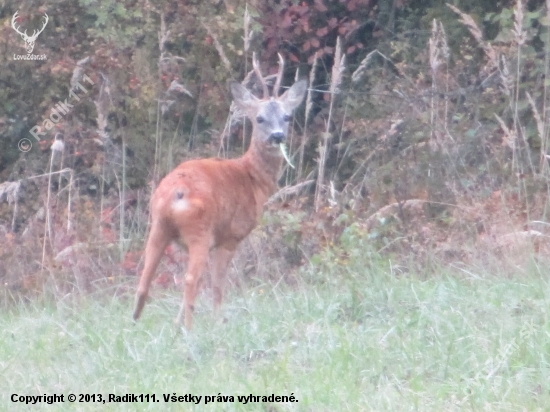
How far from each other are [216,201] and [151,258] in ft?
1.72

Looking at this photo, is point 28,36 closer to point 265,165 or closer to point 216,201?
point 265,165

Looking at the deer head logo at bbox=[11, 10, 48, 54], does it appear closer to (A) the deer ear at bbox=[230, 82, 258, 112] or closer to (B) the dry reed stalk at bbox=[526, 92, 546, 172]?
(A) the deer ear at bbox=[230, 82, 258, 112]

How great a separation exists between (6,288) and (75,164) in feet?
8.57

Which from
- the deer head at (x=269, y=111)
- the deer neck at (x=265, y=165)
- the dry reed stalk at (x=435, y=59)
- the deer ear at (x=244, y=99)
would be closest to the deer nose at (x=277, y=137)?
the deer head at (x=269, y=111)

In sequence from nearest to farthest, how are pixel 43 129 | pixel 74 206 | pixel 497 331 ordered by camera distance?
pixel 497 331 < pixel 74 206 < pixel 43 129

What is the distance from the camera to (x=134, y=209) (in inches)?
364

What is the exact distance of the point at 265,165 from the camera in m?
7.42

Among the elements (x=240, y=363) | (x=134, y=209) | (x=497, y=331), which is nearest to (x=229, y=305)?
(x=240, y=363)

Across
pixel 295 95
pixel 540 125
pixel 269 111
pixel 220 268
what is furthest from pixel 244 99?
pixel 540 125

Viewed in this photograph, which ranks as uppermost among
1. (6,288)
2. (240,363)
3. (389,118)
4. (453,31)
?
(453,31)

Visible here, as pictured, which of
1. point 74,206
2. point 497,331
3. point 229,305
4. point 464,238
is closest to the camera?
point 497,331

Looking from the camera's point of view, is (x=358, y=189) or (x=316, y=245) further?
(x=358, y=189)

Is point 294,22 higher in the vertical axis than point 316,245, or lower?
higher

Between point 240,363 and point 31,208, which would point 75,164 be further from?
point 240,363
